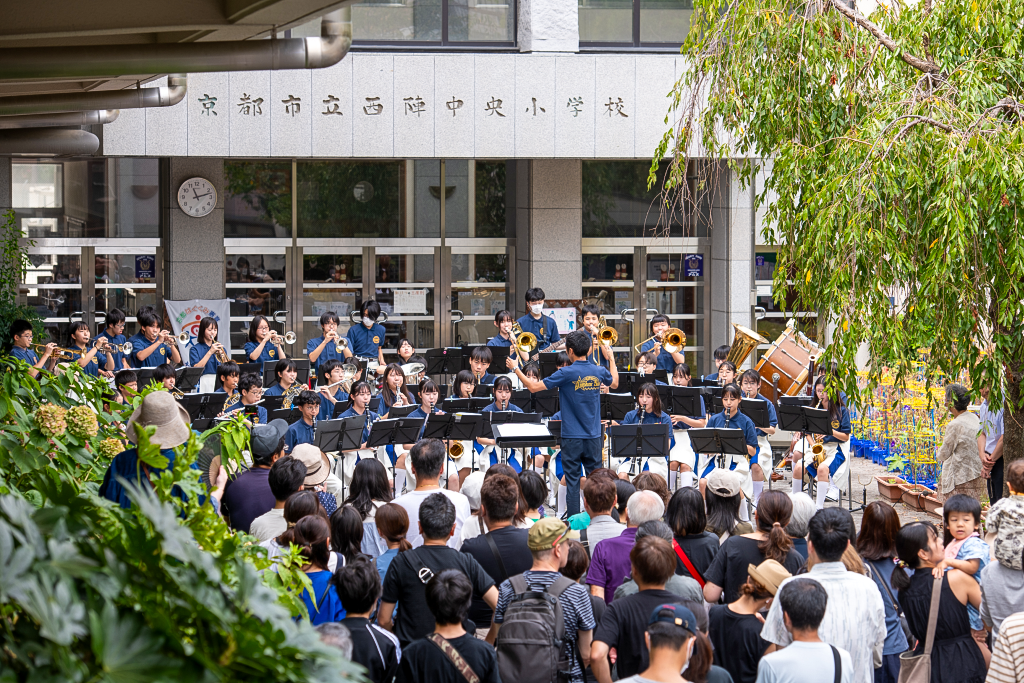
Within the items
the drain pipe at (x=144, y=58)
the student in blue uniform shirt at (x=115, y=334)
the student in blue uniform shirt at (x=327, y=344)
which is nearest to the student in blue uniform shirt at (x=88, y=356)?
the student in blue uniform shirt at (x=115, y=334)

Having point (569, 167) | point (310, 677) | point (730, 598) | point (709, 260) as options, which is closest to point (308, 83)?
point (569, 167)

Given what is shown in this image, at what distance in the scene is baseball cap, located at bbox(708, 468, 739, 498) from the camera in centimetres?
625

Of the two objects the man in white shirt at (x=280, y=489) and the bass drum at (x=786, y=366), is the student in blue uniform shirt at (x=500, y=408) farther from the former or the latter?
the man in white shirt at (x=280, y=489)

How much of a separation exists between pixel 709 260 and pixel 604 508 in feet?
43.5

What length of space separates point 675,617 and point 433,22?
14055mm

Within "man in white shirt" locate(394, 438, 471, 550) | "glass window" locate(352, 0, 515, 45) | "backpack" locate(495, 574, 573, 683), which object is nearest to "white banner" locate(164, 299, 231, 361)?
"glass window" locate(352, 0, 515, 45)

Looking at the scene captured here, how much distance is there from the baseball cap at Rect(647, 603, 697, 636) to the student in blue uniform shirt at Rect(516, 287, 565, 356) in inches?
→ 415

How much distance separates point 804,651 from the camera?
14.1 ft

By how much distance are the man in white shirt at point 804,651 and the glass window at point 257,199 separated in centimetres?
1478

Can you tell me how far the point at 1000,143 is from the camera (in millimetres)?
7270

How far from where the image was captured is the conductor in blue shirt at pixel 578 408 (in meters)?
10.1

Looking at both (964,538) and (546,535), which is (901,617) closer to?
(964,538)

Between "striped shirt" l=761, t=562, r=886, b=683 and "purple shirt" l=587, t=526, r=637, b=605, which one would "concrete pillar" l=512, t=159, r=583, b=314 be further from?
"striped shirt" l=761, t=562, r=886, b=683

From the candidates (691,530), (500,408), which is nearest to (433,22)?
(500,408)
